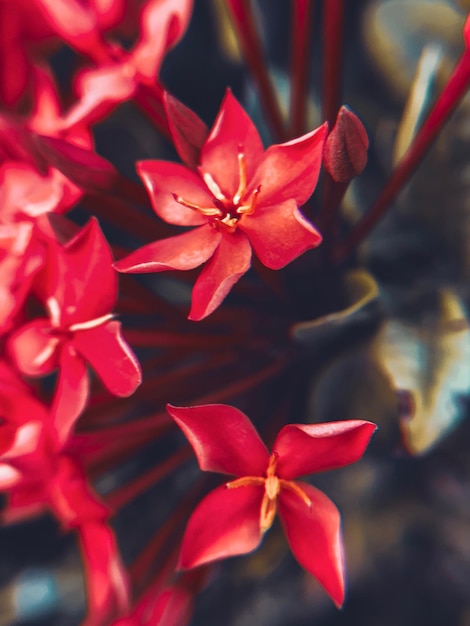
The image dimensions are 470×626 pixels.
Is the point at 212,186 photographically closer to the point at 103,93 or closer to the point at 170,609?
the point at 103,93

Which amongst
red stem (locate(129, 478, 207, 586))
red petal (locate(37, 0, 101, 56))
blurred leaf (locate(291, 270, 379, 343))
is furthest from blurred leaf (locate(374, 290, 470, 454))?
red petal (locate(37, 0, 101, 56))

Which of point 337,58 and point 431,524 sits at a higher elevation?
point 337,58

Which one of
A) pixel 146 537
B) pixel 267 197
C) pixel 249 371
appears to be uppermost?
pixel 267 197

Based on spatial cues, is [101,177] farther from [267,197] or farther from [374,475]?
[374,475]

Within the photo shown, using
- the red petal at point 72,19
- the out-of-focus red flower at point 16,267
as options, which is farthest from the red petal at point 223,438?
the red petal at point 72,19

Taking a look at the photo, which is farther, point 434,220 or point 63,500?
point 434,220

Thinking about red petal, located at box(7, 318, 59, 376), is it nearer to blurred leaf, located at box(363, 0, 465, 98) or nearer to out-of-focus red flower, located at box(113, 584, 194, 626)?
out-of-focus red flower, located at box(113, 584, 194, 626)

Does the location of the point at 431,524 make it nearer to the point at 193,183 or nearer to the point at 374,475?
the point at 374,475

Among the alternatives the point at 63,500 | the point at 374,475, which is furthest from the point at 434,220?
the point at 63,500
